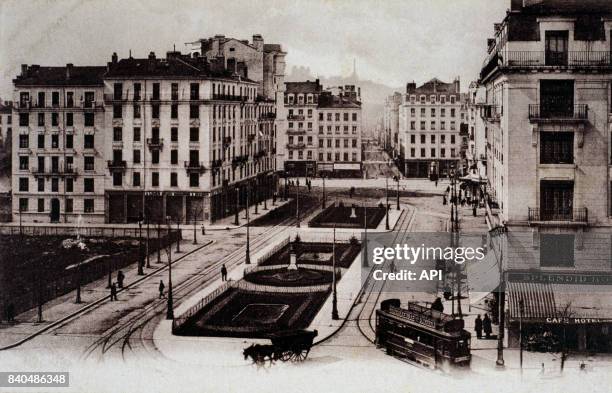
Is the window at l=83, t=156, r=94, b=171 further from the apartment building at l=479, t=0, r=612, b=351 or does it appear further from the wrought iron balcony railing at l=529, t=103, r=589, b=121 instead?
the wrought iron balcony railing at l=529, t=103, r=589, b=121

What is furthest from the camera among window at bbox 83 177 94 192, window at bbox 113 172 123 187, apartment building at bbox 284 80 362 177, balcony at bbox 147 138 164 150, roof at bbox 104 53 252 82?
apartment building at bbox 284 80 362 177

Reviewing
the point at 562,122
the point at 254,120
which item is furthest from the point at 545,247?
the point at 254,120

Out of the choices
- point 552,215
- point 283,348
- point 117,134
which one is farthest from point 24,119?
point 552,215

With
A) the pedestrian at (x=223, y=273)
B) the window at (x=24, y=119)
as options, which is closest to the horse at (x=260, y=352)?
the pedestrian at (x=223, y=273)

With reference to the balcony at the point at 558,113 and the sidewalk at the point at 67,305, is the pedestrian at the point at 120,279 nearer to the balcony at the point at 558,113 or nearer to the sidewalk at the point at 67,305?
the sidewalk at the point at 67,305

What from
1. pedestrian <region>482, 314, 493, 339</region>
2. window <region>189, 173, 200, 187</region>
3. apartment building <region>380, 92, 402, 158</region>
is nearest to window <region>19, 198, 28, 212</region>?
window <region>189, 173, 200, 187</region>

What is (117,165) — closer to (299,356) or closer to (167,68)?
(167,68)
